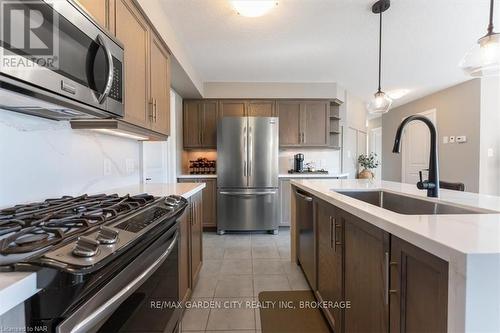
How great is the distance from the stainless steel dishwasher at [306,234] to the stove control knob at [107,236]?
4.98 feet

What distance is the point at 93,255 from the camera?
1.89 ft

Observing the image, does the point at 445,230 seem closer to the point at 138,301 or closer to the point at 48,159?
the point at 138,301

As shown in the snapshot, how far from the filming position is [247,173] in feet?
12.8

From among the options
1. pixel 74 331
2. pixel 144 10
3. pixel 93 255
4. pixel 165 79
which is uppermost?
pixel 144 10

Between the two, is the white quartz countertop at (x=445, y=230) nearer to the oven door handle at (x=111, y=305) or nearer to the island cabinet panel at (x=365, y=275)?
the island cabinet panel at (x=365, y=275)

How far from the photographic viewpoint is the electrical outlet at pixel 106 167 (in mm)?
1811

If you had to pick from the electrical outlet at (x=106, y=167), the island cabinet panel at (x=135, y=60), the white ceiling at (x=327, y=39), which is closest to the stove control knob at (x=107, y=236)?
the island cabinet panel at (x=135, y=60)

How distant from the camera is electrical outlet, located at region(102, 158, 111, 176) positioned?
5.94 feet

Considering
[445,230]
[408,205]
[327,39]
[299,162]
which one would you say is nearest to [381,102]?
[327,39]

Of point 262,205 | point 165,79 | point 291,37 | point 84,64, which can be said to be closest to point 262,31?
point 291,37

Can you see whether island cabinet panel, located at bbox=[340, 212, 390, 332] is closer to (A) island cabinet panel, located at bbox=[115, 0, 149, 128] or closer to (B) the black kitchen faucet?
(B) the black kitchen faucet

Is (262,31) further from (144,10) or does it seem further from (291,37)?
(144,10)

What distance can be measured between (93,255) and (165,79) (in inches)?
79.8

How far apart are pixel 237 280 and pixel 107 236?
1.91 meters
